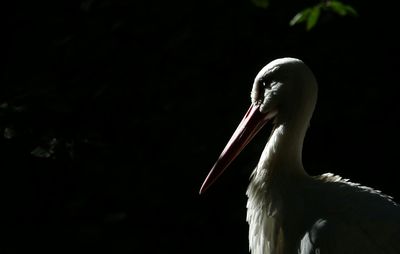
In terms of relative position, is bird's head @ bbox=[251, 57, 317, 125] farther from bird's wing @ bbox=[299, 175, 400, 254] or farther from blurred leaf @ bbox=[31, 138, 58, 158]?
blurred leaf @ bbox=[31, 138, 58, 158]

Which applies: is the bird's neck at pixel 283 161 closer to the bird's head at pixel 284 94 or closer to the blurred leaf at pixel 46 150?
the bird's head at pixel 284 94

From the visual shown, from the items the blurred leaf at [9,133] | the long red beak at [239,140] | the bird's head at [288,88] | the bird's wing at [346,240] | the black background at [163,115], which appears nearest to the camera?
the bird's wing at [346,240]

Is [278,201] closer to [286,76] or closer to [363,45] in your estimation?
[286,76]

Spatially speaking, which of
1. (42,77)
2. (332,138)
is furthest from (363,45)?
(42,77)

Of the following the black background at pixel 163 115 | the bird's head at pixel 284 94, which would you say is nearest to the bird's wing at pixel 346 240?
the bird's head at pixel 284 94

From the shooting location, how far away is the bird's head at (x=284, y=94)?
10.9ft

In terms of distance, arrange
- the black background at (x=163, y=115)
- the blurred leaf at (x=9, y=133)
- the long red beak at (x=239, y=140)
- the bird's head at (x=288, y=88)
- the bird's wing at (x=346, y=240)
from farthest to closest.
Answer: the black background at (x=163, y=115)
the blurred leaf at (x=9, y=133)
the long red beak at (x=239, y=140)
the bird's head at (x=288, y=88)
the bird's wing at (x=346, y=240)

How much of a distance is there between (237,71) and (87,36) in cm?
81

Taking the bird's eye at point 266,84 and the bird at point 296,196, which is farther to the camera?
the bird's eye at point 266,84

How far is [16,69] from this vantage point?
485 centimetres

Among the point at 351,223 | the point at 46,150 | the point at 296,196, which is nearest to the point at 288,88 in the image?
the point at 296,196

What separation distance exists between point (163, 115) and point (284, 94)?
1.76 metres

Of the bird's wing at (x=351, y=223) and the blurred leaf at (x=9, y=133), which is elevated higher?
the blurred leaf at (x=9, y=133)

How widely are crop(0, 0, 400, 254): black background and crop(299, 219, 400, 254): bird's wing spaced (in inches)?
69.2
